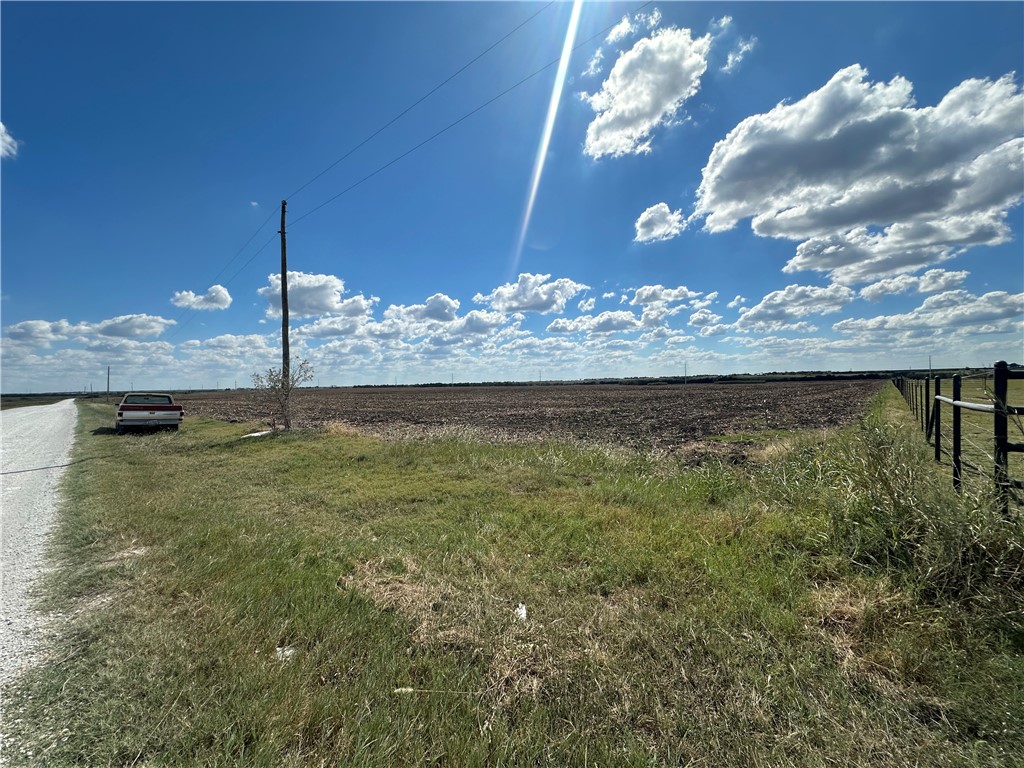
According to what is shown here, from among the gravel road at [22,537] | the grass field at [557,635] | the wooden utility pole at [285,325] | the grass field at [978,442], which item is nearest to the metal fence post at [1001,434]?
the grass field at [978,442]

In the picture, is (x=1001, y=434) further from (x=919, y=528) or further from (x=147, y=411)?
(x=147, y=411)

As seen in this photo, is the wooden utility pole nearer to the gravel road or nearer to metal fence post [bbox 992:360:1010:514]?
the gravel road

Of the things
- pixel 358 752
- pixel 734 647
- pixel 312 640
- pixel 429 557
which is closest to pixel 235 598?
pixel 312 640

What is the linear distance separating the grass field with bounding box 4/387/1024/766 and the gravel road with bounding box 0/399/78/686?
22 cm

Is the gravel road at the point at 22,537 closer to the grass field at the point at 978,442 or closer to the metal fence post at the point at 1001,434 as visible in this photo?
the metal fence post at the point at 1001,434

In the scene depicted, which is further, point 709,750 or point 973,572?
point 973,572

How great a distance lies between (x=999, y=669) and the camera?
2.83 m

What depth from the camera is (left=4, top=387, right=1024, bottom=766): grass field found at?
2.46 metres

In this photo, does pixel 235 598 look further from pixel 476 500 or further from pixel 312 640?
pixel 476 500

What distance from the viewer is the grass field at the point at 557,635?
246 centimetres

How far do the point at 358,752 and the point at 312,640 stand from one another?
4.09ft

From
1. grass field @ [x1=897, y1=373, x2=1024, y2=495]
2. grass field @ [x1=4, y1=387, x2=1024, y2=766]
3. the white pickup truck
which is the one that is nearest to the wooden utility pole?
the white pickup truck

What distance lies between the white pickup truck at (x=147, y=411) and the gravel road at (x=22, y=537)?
3.93m

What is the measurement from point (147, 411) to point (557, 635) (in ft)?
68.9
